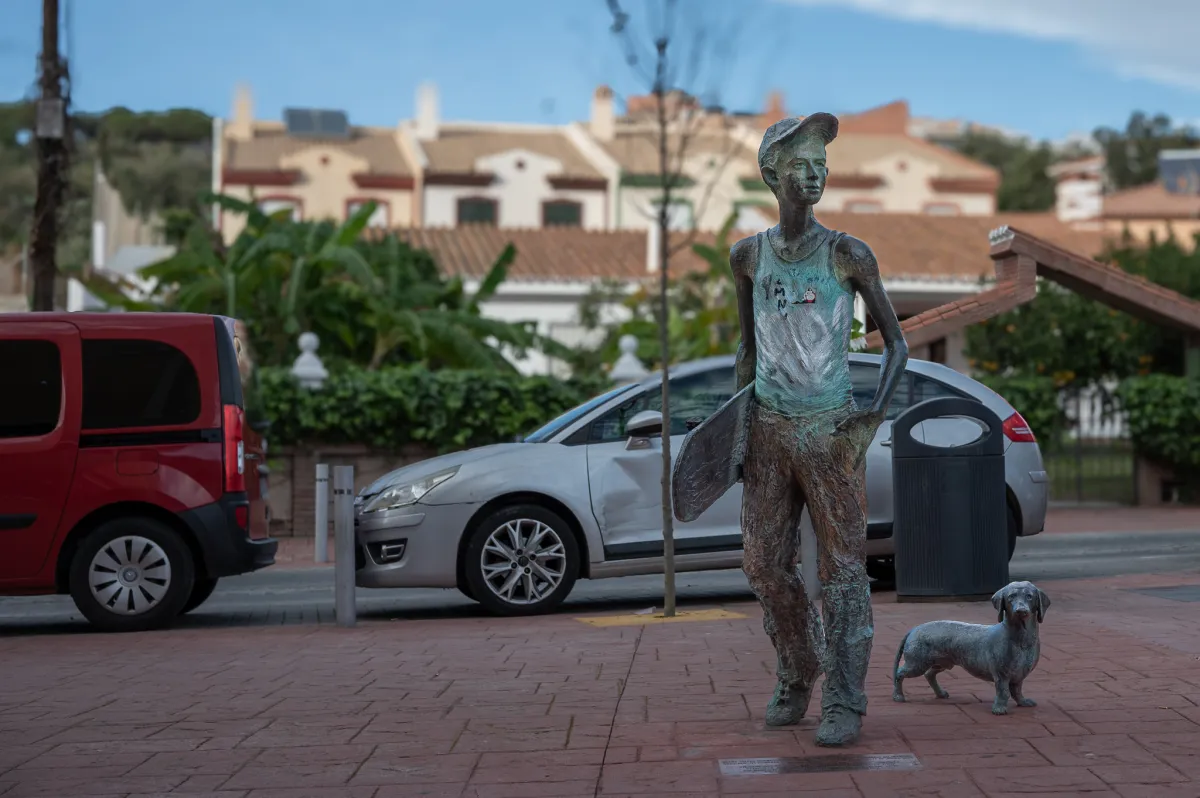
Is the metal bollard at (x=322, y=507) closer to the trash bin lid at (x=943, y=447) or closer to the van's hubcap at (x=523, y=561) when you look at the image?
the van's hubcap at (x=523, y=561)

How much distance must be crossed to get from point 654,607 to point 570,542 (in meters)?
0.81

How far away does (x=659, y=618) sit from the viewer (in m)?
10.1

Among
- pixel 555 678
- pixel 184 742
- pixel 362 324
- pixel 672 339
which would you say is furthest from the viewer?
pixel 672 339

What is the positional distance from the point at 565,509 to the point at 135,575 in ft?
8.93

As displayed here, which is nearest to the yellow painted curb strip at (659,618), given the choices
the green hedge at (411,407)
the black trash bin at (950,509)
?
the black trash bin at (950,509)

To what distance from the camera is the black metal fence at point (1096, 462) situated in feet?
70.3

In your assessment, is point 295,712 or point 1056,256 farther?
point 1056,256

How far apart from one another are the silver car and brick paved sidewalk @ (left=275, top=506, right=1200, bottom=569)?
16.7 ft

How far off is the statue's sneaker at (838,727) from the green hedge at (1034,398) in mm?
15123

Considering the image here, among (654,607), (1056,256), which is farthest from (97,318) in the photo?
(1056,256)

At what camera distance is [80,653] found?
940cm

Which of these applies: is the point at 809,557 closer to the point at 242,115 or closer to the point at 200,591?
the point at 200,591

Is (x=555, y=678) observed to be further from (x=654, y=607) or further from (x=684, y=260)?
(x=684, y=260)

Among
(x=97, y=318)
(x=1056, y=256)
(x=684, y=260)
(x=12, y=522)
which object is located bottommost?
(x=12, y=522)
